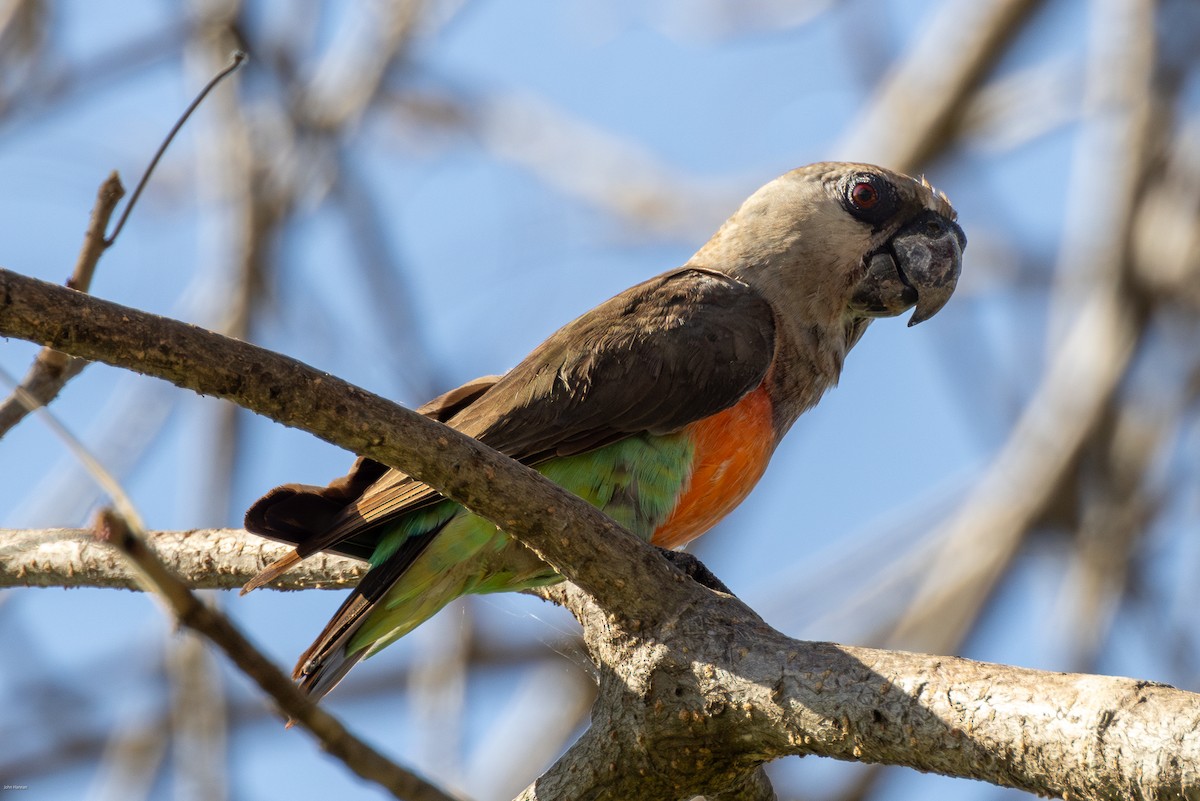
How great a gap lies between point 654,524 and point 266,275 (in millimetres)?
3465

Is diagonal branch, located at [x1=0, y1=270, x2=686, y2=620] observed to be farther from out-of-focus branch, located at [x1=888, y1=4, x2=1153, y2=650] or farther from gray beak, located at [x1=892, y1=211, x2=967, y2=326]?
out-of-focus branch, located at [x1=888, y1=4, x2=1153, y2=650]

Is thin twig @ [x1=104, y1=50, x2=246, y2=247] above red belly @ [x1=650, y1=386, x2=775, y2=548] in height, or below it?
above

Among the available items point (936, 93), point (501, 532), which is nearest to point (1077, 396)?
point (936, 93)

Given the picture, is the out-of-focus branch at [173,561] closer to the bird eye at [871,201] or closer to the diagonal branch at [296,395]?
the diagonal branch at [296,395]

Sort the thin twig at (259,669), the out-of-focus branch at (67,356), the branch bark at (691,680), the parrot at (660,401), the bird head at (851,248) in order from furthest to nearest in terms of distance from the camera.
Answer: the bird head at (851,248), the parrot at (660,401), the out-of-focus branch at (67,356), the branch bark at (691,680), the thin twig at (259,669)

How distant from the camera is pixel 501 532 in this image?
13.4 feet

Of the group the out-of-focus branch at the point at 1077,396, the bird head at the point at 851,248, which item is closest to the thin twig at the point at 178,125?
the bird head at the point at 851,248

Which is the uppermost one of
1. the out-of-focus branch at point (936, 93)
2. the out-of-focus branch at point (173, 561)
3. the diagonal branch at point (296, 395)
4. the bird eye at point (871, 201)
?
the out-of-focus branch at point (936, 93)

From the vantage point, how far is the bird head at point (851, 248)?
5.31 metres

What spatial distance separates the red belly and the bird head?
76 centimetres

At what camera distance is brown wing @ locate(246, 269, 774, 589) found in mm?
4008

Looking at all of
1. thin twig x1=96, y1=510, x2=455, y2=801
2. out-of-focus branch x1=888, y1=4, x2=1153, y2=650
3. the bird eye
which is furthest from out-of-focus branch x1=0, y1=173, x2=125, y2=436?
out-of-focus branch x1=888, y1=4, x2=1153, y2=650

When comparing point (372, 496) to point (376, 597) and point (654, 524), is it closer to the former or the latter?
point (376, 597)

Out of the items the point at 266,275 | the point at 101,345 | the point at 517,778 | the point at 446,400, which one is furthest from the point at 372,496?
the point at 517,778
